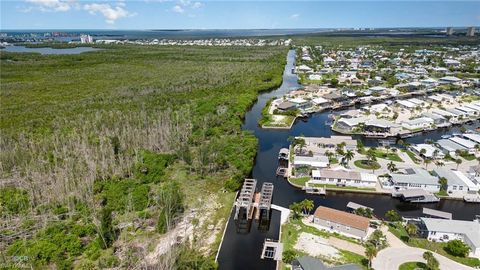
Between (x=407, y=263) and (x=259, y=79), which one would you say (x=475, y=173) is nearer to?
(x=407, y=263)

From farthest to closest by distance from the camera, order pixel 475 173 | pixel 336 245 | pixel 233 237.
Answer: pixel 475 173 → pixel 233 237 → pixel 336 245

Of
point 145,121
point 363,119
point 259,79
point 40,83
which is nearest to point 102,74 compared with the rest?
point 40,83

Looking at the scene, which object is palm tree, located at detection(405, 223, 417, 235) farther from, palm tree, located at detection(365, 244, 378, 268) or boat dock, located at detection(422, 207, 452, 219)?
palm tree, located at detection(365, 244, 378, 268)

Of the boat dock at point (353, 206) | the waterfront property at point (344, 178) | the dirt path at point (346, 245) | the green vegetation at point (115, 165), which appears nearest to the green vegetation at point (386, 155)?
the waterfront property at point (344, 178)

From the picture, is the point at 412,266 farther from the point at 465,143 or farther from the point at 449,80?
the point at 449,80

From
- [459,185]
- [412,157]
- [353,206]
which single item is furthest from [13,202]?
[412,157]

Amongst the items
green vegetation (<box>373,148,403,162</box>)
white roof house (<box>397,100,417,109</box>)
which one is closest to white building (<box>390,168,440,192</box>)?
green vegetation (<box>373,148,403,162</box>)

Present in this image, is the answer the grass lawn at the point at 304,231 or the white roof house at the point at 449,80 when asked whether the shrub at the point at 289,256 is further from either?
the white roof house at the point at 449,80
